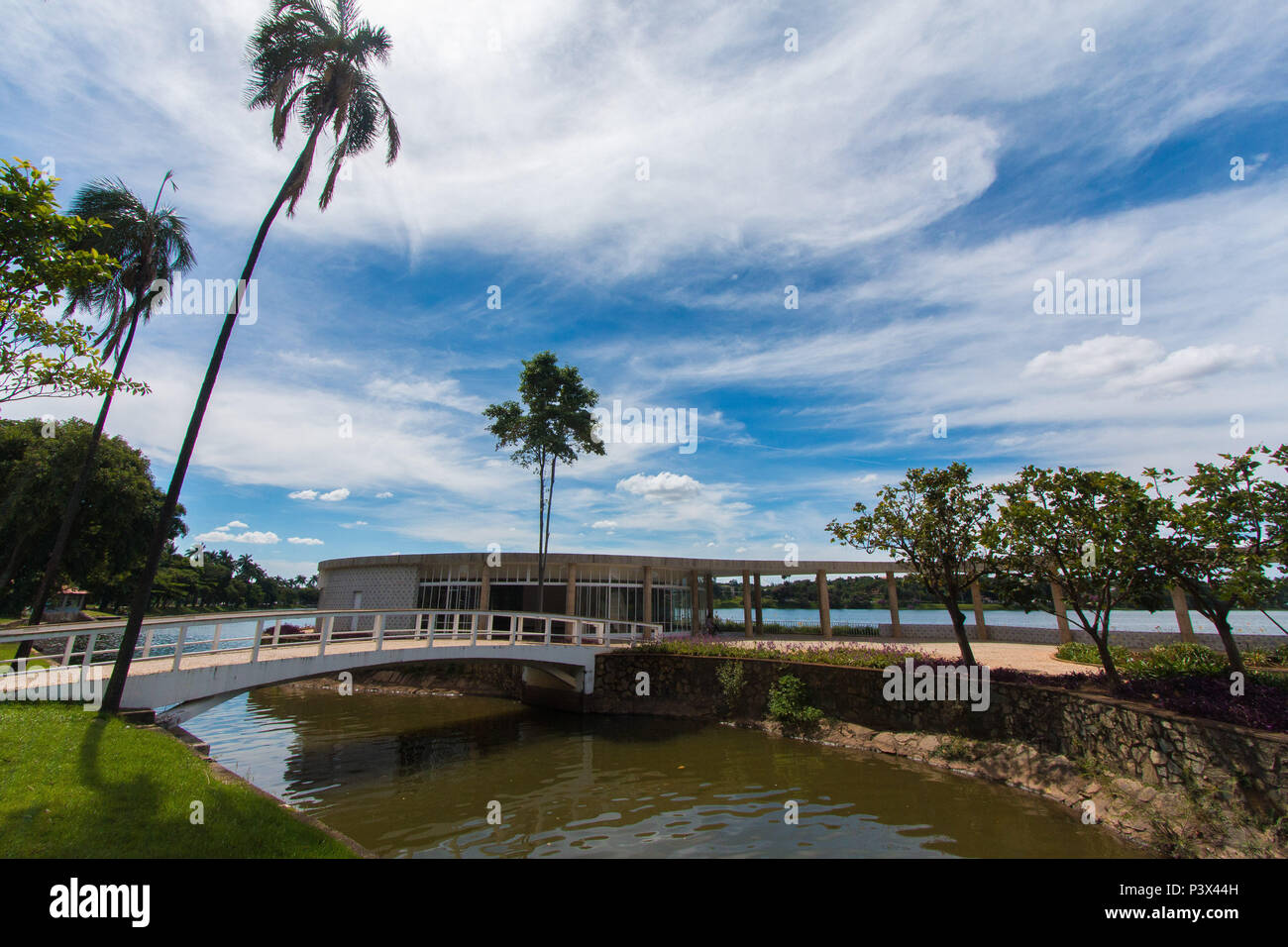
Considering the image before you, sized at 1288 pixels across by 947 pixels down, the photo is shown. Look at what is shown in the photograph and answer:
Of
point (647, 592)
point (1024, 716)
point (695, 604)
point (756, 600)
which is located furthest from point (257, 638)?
point (756, 600)

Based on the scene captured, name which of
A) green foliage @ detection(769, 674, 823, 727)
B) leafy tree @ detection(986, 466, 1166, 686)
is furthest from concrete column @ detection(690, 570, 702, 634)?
leafy tree @ detection(986, 466, 1166, 686)

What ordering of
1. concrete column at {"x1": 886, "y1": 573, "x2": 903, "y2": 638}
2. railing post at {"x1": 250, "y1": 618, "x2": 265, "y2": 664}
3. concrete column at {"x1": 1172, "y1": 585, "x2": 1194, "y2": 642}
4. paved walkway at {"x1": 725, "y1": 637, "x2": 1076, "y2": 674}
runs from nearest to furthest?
railing post at {"x1": 250, "y1": 618, "x2": 265, "y2": 664} → paved walkway at {"x1": 725, "y1": 637, "x2": 1076, "y2": 674} → concrete column at {"x1": 1172, "y1": 585, "x2": 1194, "y2": 642} → concrete column at {"x1": 886, "y1": 573, "x2": 903, "y2": 638}

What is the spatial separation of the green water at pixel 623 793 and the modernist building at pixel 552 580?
1127 cm

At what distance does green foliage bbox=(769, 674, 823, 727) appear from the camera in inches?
684

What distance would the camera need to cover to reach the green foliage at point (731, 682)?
1948 centimetres

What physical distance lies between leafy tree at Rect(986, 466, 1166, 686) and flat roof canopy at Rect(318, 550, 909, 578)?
1540 cm

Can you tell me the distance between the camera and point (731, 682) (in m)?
19.6

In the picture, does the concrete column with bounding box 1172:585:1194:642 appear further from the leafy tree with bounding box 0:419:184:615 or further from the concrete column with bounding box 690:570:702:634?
the leafy tree with bounding box 0:419:184:615

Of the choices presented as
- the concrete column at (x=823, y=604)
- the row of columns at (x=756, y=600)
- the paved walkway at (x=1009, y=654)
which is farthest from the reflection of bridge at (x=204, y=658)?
the concrete column at (x=823, y=604)

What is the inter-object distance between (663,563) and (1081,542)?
65.9 ft

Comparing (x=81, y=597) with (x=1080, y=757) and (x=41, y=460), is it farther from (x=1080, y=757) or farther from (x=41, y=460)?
(x=1080, y=757)

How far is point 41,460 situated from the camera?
2606 cm

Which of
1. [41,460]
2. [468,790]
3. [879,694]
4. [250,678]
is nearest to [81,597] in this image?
[41,460]

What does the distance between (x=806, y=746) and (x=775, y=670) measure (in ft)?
10.2
